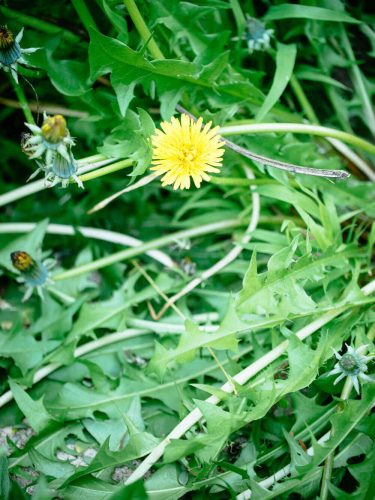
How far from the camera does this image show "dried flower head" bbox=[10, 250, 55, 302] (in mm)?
1226

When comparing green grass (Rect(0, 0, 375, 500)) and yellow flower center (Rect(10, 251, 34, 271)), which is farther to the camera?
yellow flower center (Rect(10, 251, 34, 271))

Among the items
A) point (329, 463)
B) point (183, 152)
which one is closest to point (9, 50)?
point (183, 152)

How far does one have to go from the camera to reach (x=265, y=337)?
4.25 ft

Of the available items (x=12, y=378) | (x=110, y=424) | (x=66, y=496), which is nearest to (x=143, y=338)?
(x=110, y=424)

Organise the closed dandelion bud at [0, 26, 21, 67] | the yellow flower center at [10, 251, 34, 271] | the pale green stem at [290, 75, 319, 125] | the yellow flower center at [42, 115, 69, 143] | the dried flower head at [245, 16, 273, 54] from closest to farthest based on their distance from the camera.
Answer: the yellow flower center at [42, 115, 69, 143] < the closed dandelion bud at [0, 26, 21, 67] < the yellow flower center at [10, 251, 34, 271] < the dried flower head at [245, 16, 273, 54] < the pale green stem at [290, 75, 319, 125]

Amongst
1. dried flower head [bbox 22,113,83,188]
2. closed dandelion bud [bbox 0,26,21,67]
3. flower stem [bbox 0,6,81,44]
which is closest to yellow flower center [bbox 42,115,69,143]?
dried flower head [bbox 22,113,83,188]

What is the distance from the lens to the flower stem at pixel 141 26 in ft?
3.43

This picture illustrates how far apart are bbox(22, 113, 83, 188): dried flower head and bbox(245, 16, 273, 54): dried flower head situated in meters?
0.66

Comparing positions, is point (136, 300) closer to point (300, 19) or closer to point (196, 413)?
point (196, 413)

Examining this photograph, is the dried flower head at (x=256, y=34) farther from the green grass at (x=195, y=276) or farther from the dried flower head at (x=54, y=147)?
the dried flower head at (x=54, y=147)

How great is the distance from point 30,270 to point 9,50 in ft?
1.69

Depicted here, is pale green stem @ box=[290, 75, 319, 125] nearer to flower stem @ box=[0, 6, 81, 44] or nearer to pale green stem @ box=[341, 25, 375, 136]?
pale green stem @ box=[341, 25, 375, 136]

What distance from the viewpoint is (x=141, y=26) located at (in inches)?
42.4

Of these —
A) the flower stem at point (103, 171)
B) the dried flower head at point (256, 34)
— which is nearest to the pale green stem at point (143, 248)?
the flower stem at point (103, 171)
